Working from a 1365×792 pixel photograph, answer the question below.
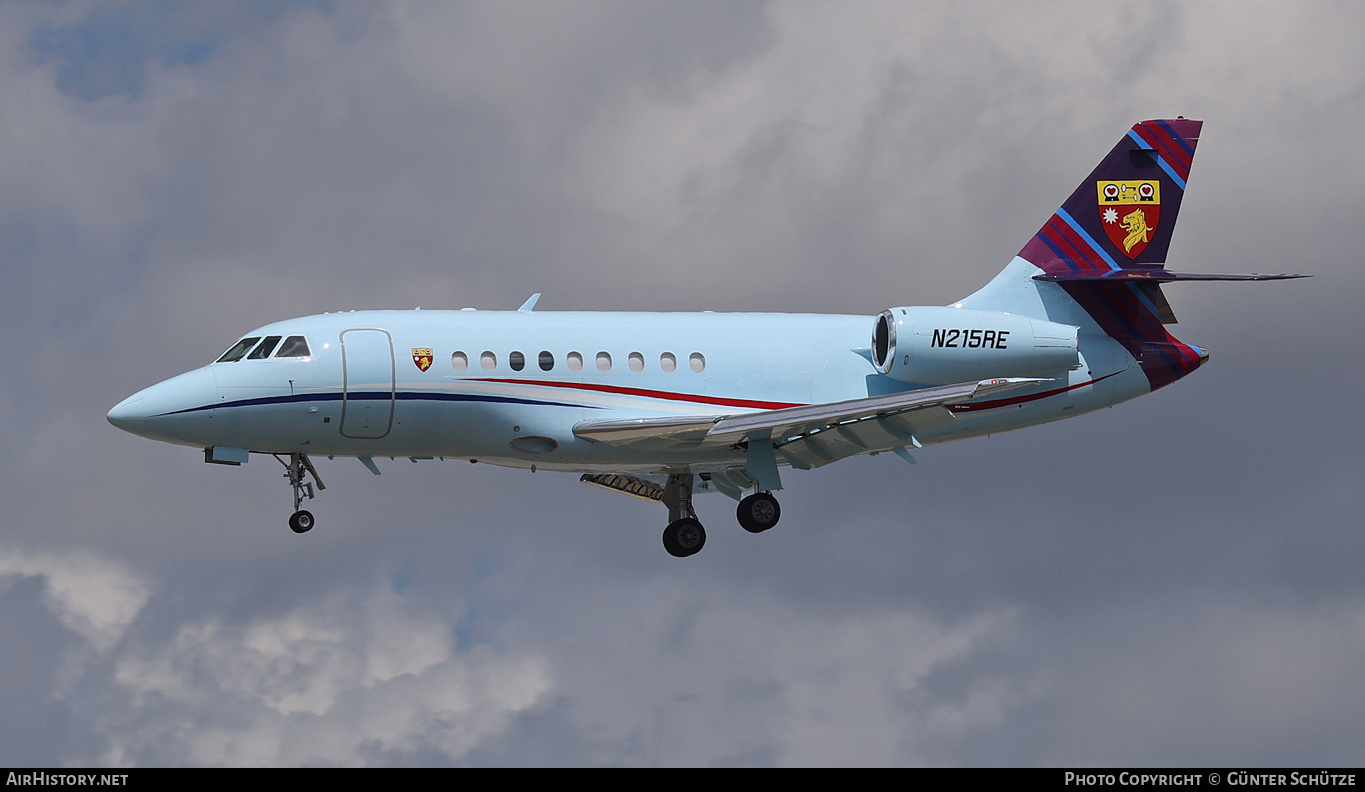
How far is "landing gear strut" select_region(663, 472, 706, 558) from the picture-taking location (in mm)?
48375

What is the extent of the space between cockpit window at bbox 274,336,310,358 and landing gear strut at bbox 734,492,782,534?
10136mm

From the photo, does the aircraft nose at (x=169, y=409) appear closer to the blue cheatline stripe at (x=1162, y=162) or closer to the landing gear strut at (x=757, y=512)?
the landing gear strut at (x=757, y=512)

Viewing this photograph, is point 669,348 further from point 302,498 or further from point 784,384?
point 302,498

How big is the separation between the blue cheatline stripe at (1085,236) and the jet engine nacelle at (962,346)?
3.15 metres

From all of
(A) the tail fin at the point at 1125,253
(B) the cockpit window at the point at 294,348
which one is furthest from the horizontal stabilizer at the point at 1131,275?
(B) the cockpit window at the point at 294,348

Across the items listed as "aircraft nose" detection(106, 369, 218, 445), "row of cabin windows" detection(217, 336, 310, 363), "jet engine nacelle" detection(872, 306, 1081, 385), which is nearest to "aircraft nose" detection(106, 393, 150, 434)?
"aircraft nose" detection(106, 369, 218, 445)

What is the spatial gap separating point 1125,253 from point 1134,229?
619 mm

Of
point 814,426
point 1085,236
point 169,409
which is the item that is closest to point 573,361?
point 814,426

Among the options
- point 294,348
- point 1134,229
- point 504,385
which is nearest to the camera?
point 294,348

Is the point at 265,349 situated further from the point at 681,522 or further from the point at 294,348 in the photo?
the point at 681,522

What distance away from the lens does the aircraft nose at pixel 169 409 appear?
42.8 meters

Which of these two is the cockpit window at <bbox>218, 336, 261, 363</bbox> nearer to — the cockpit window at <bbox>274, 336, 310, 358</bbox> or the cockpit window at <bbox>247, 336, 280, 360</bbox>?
the cockpit window at <bbox>247, 336, 280, 360</bbox>

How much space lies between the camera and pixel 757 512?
151 feet
